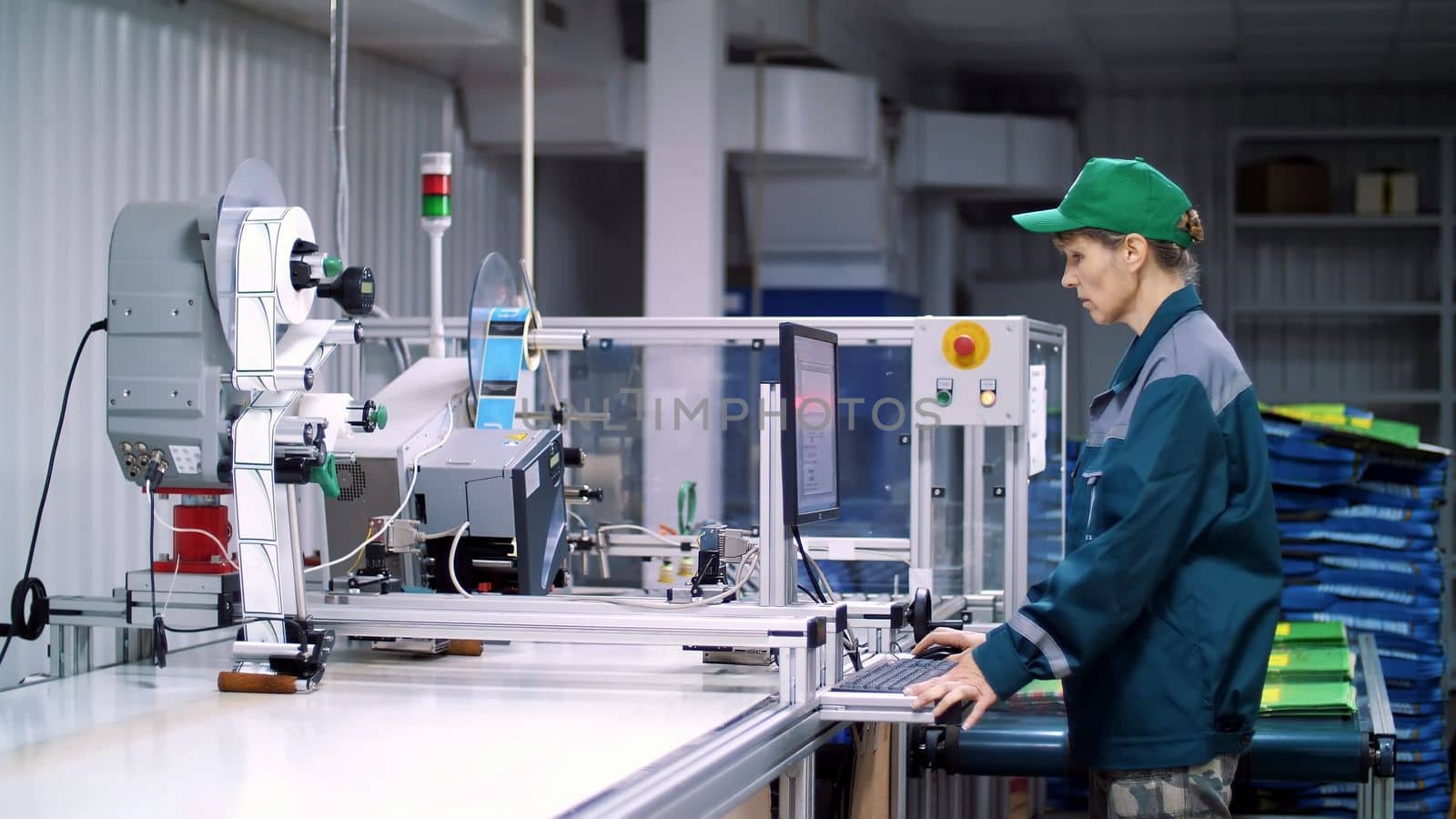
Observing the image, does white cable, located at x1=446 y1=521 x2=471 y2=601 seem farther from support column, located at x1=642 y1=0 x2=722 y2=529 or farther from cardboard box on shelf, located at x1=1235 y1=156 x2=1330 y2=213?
cardboard box on shelf, located at x1=1235 y1=156 x2=1330 y2=213

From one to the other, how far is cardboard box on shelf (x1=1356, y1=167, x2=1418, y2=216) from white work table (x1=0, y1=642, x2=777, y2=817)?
5.57 m

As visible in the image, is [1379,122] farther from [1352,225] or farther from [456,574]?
[456,574]

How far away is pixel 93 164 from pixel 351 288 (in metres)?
2.07

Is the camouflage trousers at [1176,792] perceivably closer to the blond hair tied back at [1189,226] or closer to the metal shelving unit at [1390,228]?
the blond hair tied back at [1189,226]

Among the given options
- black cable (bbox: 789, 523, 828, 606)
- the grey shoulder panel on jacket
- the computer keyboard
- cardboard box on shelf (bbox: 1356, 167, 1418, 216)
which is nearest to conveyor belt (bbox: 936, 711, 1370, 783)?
black cable (bbox: 789, 523, 828, 606)

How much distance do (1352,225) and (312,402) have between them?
19.8 ft

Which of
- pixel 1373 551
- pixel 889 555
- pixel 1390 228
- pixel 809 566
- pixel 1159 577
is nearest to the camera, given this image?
pixel 1159 577

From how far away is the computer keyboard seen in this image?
7.19 ft

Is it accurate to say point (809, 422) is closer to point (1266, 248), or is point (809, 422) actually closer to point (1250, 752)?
point (1250, 752)

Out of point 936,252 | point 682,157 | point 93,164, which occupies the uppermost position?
point 682,157

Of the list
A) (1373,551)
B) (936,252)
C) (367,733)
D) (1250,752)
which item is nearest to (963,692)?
(367,733)

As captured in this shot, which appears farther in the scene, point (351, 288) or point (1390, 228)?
point (1390, 228)

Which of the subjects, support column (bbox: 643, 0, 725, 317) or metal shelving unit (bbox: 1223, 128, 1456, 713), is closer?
support column (bbox: 643, 0, 725, 317)

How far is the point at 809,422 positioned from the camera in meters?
2.39
